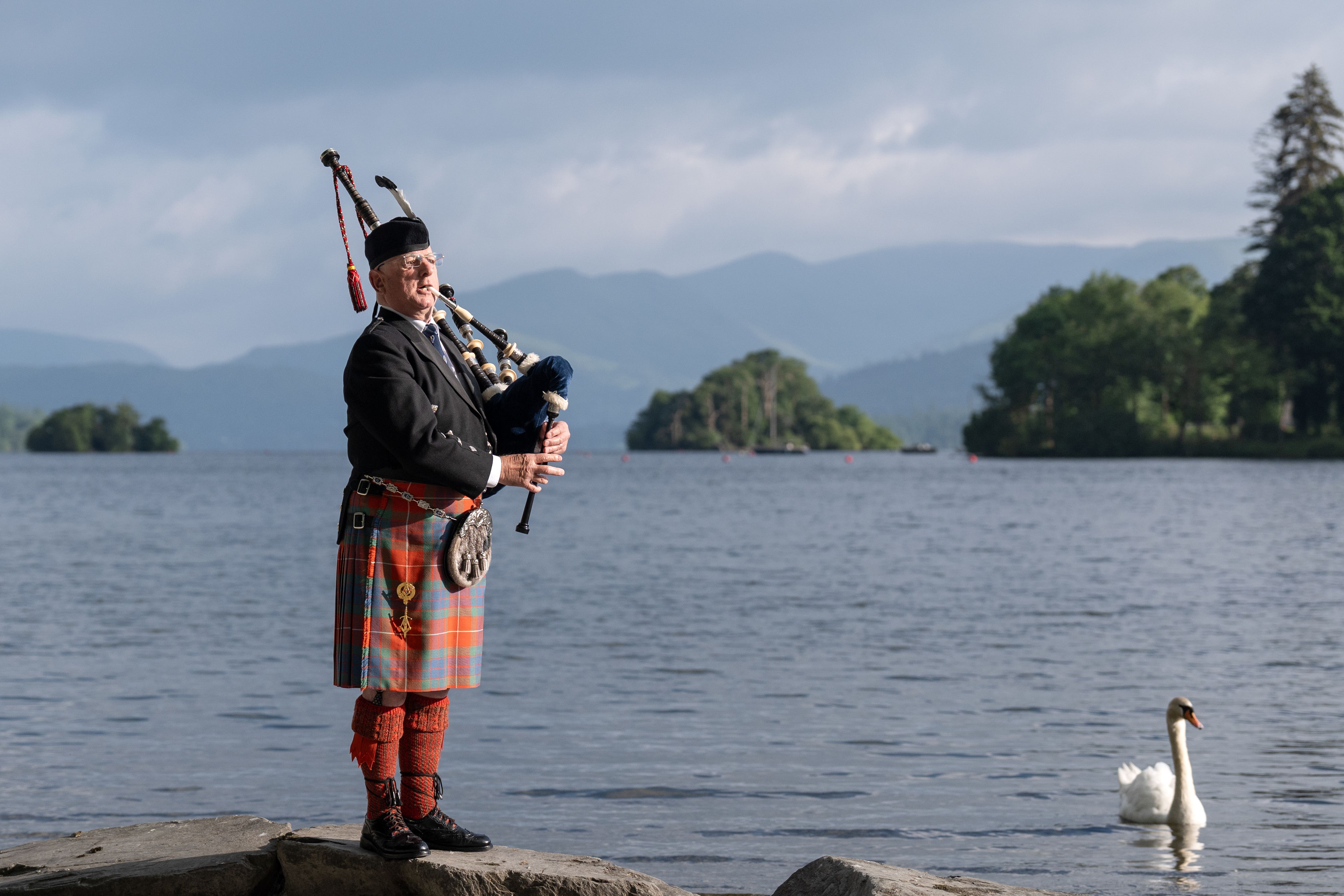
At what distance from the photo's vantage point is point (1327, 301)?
9631cm

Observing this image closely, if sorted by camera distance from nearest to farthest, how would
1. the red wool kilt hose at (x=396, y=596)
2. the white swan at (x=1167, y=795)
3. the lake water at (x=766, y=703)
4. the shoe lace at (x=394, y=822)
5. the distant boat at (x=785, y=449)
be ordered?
the red wool kilt hose at (x=396, y=596) → the shoe lace at (x=394, y=822) → the lake water at (x=766, y=703) → the white swan at (x=1167, y=795) → the distant boat at (x=785, y=449)

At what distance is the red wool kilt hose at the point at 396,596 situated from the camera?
225 inches

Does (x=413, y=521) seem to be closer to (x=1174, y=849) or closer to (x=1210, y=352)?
(x=1174, y=849)

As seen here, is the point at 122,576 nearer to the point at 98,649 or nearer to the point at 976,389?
the point at 98,649

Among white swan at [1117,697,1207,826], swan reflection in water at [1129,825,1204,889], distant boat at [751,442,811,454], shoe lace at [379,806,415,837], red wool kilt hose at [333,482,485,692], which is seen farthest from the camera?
distant boat at [751,442,811,454]

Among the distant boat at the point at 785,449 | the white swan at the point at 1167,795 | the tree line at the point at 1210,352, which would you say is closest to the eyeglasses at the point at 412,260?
the white swan at the point at 1167,795

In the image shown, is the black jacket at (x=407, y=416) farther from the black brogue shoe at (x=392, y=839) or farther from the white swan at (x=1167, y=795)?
the white swan at (x=1167, y=795)

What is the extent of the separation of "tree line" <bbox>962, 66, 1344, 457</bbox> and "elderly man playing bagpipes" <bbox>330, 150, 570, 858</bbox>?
10016 centimetres

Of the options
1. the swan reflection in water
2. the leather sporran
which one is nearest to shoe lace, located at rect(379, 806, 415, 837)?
the leather sporran

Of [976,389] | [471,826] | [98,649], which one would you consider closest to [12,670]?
[98,649]

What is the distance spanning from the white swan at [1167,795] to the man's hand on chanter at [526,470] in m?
6.51

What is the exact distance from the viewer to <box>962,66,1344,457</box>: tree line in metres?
97.4

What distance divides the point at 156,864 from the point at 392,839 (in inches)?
46.3

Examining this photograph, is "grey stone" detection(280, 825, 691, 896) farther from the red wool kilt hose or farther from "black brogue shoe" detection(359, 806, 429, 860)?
the red wool kilt hose
